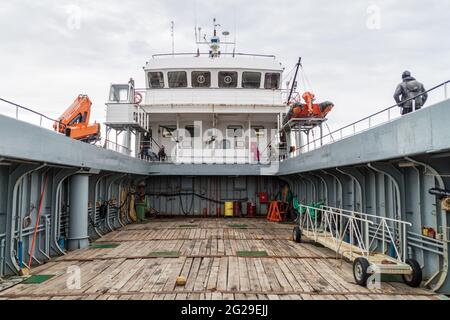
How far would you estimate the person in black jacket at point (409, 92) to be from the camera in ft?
19.7

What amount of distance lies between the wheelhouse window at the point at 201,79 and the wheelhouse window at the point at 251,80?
6.05 ft

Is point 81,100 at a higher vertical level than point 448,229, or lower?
higher

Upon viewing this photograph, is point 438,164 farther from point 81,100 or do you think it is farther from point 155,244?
point 81,100

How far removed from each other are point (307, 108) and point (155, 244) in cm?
806

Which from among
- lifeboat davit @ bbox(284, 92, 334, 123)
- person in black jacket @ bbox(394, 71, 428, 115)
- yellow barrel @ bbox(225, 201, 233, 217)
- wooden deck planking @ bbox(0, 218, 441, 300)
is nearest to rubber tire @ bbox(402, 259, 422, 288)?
wooden deck planking @ bbox(0, 218, 441, 300)

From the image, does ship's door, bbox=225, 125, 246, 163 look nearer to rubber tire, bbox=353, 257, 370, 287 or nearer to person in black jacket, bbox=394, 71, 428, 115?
person in black jacket, bbox=394, 71, 428, 115

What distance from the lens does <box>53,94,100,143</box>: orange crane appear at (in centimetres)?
1052

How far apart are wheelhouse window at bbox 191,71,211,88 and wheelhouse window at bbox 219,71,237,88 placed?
627mm

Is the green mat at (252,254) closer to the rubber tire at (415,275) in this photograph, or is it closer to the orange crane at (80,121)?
the rubber tire at (415,275)

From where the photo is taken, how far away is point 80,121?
11.1m

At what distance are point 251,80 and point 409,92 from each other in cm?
1171

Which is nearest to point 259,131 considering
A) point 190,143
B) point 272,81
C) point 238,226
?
point 272,81

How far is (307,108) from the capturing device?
13344 millimetres
